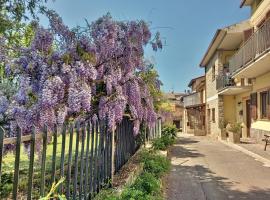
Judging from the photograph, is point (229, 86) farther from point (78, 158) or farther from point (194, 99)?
point (194, 99)

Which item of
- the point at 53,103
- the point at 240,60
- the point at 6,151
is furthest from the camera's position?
the point at 240,60

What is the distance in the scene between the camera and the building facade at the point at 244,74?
15.0m

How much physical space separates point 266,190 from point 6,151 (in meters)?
5.53

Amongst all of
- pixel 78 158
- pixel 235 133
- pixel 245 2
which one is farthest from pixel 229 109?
pixel 78 158

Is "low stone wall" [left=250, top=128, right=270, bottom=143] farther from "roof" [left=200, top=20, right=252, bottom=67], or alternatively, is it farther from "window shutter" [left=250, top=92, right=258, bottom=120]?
"roof" [left=200, top=20, right=252, bottom=67]

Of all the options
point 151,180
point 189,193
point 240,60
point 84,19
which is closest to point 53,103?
point 84,19

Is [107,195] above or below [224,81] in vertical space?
below

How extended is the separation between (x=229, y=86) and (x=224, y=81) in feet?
5.34

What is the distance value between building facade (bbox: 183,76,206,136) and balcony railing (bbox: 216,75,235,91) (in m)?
8.57

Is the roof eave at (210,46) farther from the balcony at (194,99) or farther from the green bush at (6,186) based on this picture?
the green bush at (6,186)

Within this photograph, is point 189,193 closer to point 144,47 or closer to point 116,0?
point 144,47

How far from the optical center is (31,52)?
184 inches

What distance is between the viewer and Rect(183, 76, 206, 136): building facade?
33.9m

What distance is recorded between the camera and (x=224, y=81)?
72.6ft
